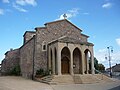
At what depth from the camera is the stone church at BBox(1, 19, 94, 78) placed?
26172mm

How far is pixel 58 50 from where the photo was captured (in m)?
25.3

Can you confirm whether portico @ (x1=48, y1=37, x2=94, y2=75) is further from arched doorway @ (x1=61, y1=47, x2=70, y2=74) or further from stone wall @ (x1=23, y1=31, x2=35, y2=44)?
stone wall @ (x1=23, y1=31, x2=35, y2=44)

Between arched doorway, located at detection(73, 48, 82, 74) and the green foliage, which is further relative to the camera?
the green foliage

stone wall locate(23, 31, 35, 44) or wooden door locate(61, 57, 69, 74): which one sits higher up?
stone wall locate(23, 31, 35, 44)

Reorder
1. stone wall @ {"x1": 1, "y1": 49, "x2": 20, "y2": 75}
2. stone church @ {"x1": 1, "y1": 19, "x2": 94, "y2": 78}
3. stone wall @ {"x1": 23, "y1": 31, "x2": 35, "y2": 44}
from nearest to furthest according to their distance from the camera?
stone church @ {"x1": 1, "y1": 19, "x2": 94, "y2": 78}
stone wall @ {"x1": 23, "y1": 31, "x2": 35, "y2": 44}
stone wall @ {"x1": 1, "y1": 49, "x2": 20, "y2": 75}

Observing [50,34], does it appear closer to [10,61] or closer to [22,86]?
[22,86]

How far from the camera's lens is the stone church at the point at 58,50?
85.9ft

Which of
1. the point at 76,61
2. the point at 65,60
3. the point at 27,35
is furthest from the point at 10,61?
the point at 76,61

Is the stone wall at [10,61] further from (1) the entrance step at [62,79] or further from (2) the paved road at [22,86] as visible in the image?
(2) the paved road at [22,86]

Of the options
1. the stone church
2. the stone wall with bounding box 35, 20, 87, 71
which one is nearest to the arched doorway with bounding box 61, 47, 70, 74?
the stone church

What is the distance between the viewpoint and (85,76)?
2516 cm

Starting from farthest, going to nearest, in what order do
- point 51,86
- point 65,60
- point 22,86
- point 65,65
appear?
point 65,60 < point 65,65 < point 51,86 < point 22,86

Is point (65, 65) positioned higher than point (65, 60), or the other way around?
point (65, 60)

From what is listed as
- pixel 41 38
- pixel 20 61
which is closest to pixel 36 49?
pixel 41 38
